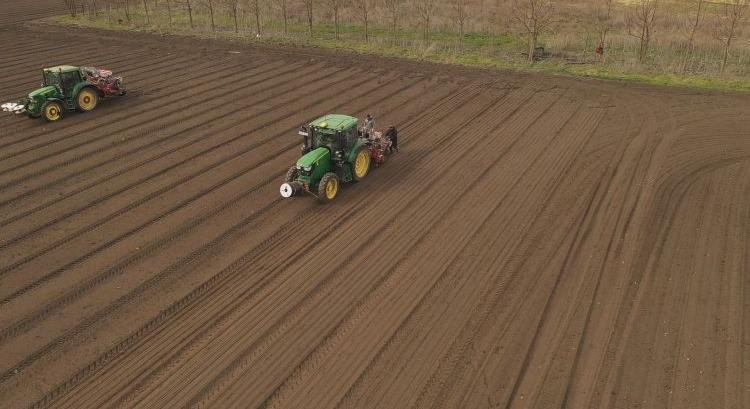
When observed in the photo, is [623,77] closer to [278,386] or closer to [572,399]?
[572,399]

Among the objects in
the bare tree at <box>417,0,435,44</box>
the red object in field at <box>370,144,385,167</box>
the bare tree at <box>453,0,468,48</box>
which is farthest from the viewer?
the bare tree at <box>417,0,435,44</box>

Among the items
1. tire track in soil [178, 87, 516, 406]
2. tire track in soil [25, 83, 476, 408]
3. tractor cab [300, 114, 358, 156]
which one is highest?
tractor cab [300, 114, 358, 156]

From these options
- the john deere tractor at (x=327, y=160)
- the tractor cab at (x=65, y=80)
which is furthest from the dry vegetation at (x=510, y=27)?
the john deere tractor at (x=327, y=160)

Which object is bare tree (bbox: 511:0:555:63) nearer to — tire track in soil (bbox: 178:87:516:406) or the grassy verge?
the grassy verge

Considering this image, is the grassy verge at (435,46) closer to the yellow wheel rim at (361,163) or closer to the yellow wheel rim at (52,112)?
the yellow wheel rim at (52,112)

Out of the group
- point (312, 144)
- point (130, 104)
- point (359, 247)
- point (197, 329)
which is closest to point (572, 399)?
point (359, 247)

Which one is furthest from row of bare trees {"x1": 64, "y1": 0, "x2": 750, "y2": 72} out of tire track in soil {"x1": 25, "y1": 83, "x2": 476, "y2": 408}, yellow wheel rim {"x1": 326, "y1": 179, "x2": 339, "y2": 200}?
tire track in soil {"x1": 25, "y1": 83, "x2": 476, "y2": 408}

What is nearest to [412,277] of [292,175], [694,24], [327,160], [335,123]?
[327,160]
